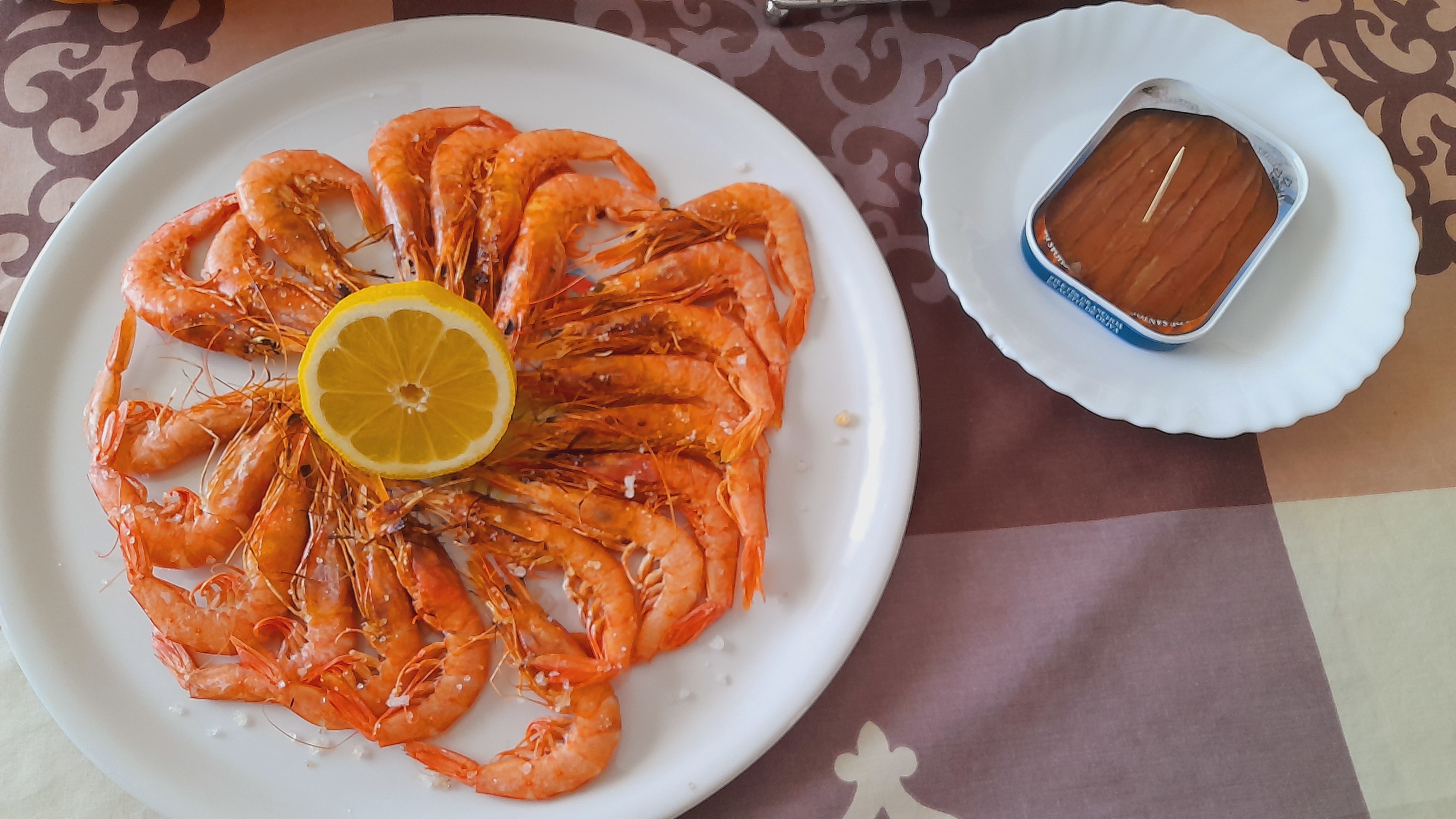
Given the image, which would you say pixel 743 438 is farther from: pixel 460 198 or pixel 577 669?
pixel 460 198

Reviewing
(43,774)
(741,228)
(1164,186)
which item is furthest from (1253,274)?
(43,774)

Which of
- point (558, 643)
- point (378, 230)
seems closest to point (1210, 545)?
point (558, 643)

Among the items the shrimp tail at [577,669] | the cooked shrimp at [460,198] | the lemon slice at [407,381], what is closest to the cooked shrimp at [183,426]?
the lemon slice at [407,381]

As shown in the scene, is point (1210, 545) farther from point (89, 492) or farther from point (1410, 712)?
point (89, 492)

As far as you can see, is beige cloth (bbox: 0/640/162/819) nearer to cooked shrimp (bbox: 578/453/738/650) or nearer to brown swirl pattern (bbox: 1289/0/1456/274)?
cooked shrimp (bbox: 578/453/738/650)

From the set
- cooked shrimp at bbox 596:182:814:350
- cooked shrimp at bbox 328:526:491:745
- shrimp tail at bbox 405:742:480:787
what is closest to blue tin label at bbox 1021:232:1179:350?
cooked shrimp at bbox 596:182:814:350
